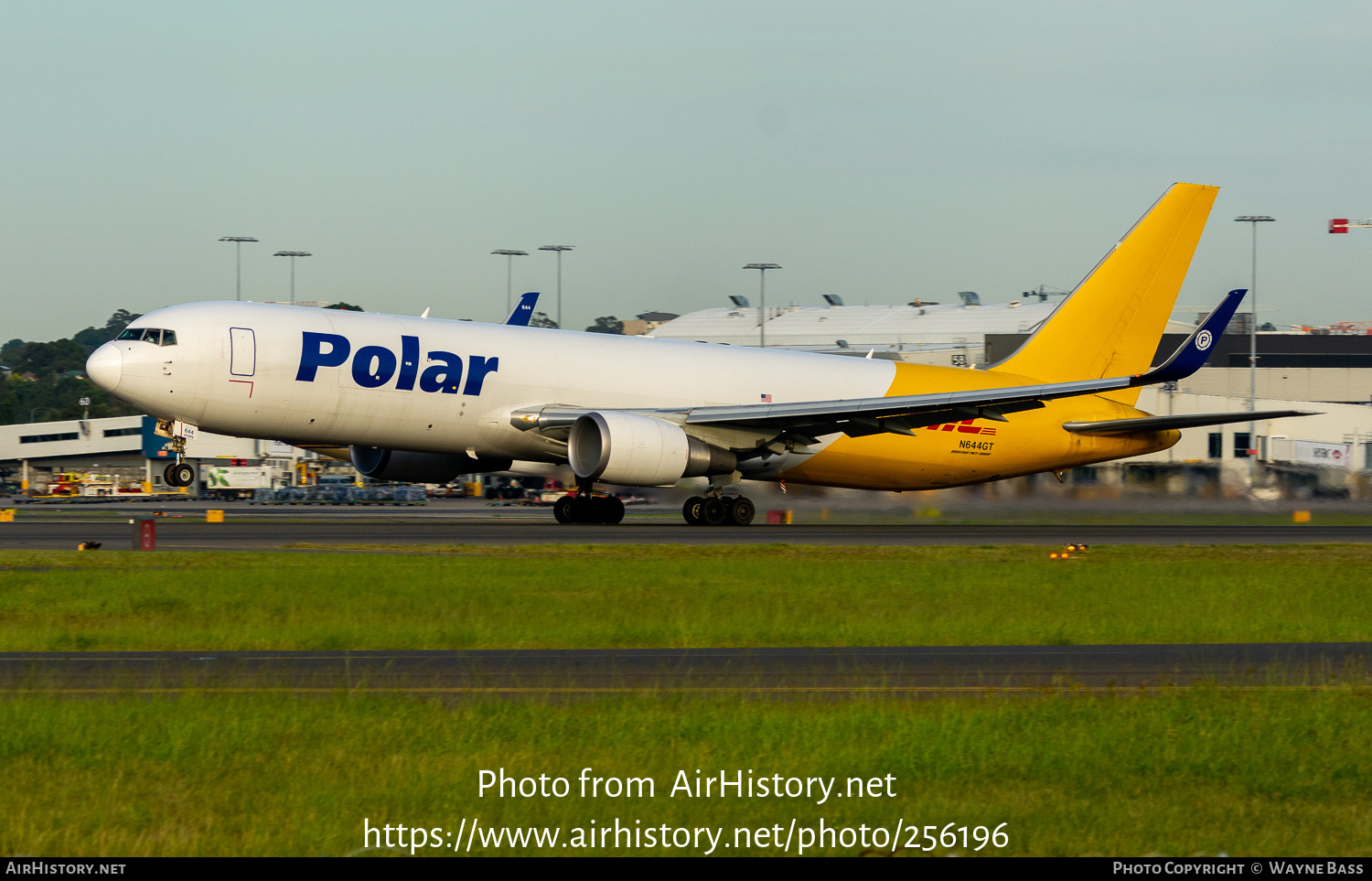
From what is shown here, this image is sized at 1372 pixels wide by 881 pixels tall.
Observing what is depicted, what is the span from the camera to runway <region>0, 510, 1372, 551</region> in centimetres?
2816

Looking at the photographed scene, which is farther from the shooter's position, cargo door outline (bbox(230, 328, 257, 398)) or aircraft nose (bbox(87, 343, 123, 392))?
cargo door outline (bbox(230, 328, 257, 398))

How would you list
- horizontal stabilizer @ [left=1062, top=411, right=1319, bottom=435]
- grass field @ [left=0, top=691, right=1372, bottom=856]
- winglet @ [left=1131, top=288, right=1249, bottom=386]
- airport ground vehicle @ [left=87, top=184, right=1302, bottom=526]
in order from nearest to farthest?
1. grass field @ [left=0, top=691, right=1372, bottom=856]
2. airport ground vehicle @ [left=87, top=184, right=1302, bottom=526]
3. winglet @ [left=1131, top=288, right=1249, bottom=386]
4. horizontal stabilizer @ [left=1062, top=411, right=1319, bottom=435]

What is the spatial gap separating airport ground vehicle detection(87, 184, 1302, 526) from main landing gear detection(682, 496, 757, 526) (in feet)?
0.15

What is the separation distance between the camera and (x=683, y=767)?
330 inches

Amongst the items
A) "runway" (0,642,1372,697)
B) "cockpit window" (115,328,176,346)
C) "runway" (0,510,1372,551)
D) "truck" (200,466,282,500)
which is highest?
"cockpit window" (115,328,176,346)

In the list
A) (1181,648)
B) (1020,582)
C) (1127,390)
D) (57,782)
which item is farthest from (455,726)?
(1127,390)

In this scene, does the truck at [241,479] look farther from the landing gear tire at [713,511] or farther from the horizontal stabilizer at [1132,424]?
the horizontal stabilizer at [1132,424]

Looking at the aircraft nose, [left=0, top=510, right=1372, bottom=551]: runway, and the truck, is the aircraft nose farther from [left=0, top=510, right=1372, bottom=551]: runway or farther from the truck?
the truck

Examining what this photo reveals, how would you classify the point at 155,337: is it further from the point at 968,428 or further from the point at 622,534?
the point at 968,428

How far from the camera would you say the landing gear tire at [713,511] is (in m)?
34.5

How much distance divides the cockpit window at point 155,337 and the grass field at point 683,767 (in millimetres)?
20097

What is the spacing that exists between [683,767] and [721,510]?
2616cm

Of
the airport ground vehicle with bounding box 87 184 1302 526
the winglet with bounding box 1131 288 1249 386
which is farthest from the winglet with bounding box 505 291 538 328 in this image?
the winglet with bounding box 1131 288 1249 386

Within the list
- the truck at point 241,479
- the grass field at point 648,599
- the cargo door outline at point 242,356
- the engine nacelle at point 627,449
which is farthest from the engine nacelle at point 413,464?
the truck at point 241,479
